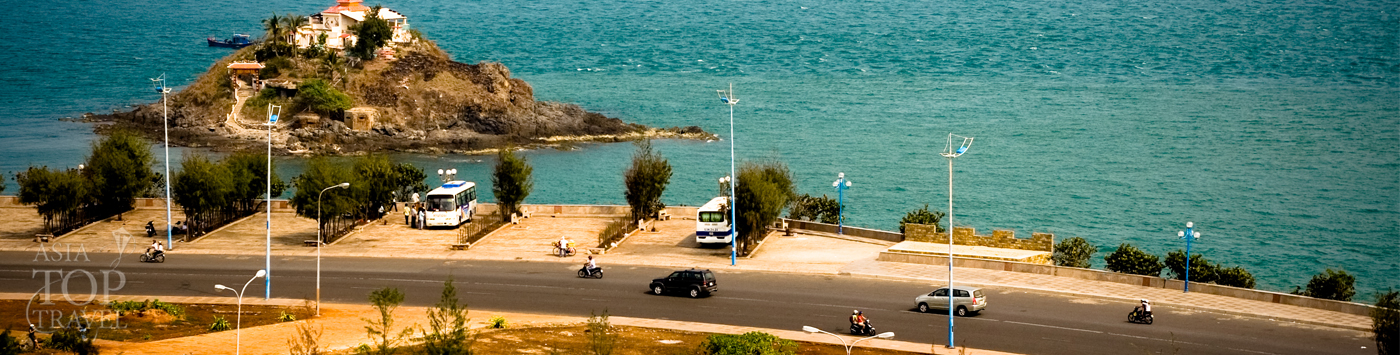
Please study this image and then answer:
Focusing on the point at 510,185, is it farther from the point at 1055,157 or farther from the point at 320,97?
the point at 1055,157

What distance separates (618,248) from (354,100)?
242 ft

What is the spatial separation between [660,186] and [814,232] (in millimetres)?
8583

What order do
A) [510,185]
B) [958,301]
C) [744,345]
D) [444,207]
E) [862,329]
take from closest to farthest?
[744,345] < [862,329] < [958,301] < [444,207] < [510,185]

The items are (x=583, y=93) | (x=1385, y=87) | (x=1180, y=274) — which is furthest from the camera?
(x=1385, y=87)

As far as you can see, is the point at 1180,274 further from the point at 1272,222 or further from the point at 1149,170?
the point at 1149,170

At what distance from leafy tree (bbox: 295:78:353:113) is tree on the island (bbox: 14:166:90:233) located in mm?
58372

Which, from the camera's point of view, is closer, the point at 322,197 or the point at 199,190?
the point at 322,197

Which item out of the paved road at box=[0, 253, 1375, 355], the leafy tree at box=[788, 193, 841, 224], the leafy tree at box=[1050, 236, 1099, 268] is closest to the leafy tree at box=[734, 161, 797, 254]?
the paved road at box=[0, 253, 1375, 355]

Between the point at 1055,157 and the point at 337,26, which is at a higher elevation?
the point at 337,26

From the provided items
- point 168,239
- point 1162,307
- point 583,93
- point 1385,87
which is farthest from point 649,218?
point 1385,87

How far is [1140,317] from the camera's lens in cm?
4806

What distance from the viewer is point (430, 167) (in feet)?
395

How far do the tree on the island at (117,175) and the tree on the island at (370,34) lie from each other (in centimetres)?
5761

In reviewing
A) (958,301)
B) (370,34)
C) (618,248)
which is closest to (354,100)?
(370,34)
